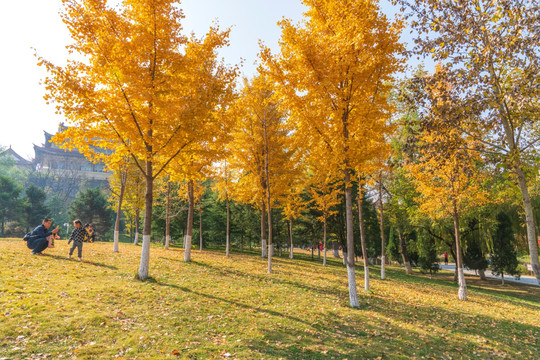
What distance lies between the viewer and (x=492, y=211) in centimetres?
2047

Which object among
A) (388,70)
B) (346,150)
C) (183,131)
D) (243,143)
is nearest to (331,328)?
(346,150)

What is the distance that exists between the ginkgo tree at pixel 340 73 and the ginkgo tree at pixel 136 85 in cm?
283

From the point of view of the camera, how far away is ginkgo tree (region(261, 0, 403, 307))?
8.79 metres

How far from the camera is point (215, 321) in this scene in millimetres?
6297

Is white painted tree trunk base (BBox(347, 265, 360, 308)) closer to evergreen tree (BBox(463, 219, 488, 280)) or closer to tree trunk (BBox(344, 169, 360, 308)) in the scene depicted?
tree trunk (BBox(344, 169, 360, 308))

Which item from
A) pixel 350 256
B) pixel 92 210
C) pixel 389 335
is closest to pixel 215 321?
pixel 389 335

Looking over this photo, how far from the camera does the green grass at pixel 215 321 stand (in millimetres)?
4863

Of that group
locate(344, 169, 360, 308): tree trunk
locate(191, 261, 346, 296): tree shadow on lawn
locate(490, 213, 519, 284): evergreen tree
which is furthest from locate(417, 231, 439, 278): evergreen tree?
locate(344, 169, 360, 308): tree trunk

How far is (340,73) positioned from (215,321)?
775 cm

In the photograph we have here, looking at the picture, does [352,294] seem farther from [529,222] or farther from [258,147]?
[258,147]

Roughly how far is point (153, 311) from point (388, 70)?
9368 millimetres

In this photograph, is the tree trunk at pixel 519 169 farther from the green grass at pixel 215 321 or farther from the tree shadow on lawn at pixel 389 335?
the green grass at pixel 215 321

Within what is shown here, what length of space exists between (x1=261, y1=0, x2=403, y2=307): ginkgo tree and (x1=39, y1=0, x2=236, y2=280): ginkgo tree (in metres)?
2.83

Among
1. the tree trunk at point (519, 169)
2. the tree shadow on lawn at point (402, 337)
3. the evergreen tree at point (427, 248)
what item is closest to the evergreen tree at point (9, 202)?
the tree shadow on lawn at point (402, 337)
